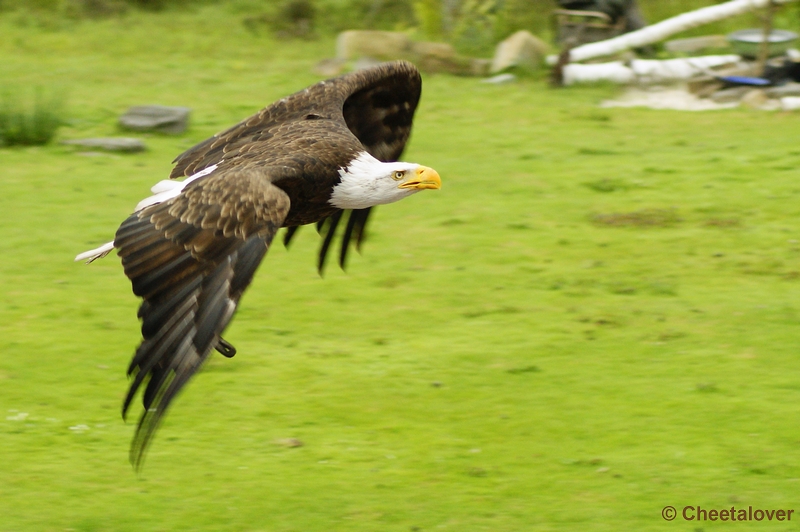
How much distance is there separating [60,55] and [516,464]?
14.5 metres

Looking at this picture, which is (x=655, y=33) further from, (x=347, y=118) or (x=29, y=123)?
(x=347, y=118)

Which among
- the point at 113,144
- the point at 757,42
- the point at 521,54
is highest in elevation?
the point at 757,42

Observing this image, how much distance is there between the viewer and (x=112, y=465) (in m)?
6.29

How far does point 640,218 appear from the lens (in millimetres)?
10859

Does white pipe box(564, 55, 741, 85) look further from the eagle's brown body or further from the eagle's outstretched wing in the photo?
the eagle's brown body

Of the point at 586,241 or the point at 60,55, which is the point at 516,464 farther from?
the point at 60,55

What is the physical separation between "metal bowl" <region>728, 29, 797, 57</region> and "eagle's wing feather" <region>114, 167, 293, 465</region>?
11677 mm

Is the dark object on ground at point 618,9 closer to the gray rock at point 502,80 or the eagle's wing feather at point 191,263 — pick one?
the gray rock at point 502,80

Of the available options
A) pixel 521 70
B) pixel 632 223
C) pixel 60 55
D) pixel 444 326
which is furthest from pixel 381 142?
pixel 60 55

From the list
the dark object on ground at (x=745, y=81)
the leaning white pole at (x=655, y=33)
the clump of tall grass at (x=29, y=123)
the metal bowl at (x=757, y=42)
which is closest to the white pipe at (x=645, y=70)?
the leaning white pole at (x=655, y=33)

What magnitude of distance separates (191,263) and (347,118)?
2.90 metres

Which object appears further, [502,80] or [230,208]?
A: [502,80]

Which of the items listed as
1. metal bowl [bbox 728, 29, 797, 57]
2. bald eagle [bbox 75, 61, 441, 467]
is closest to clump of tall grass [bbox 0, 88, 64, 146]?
bald eagle [bbox 75, 61, 441, 467]

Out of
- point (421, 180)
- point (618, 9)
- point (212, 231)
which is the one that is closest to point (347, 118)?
point (421, 180)
